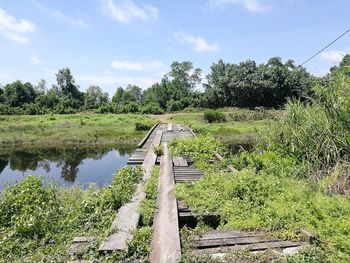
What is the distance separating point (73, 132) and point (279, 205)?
2558cm

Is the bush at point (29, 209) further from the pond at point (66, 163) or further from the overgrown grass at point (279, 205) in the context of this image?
the pond at point (66, 163)

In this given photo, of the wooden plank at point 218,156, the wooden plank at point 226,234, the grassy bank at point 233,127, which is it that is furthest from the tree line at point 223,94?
the wooden plank at point 226,234

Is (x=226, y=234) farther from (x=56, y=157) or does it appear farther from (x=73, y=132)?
(x=73, y=132)

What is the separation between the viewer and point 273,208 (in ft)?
14.2

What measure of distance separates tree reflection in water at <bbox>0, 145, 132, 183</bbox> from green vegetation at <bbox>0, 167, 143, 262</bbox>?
8994 millimetres

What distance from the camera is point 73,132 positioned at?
27828mm

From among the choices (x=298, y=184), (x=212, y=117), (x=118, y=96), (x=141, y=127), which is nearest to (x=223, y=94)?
(x=212, y=117)

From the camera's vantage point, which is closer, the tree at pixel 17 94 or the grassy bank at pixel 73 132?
the grassy bank at pixel 73 132

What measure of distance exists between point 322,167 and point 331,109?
1.23 meters

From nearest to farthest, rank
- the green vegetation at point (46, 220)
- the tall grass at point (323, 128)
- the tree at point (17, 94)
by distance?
the green vegetation at point (46, 220) < the tall grass at point (323, 128) < the tree at point (17, 94)

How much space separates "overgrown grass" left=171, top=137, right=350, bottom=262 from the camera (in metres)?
3.64

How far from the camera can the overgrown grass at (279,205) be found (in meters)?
3.64

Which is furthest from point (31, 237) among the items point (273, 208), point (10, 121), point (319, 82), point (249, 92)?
point (249, 92)

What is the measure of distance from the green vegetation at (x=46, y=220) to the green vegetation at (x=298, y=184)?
1.20 m
